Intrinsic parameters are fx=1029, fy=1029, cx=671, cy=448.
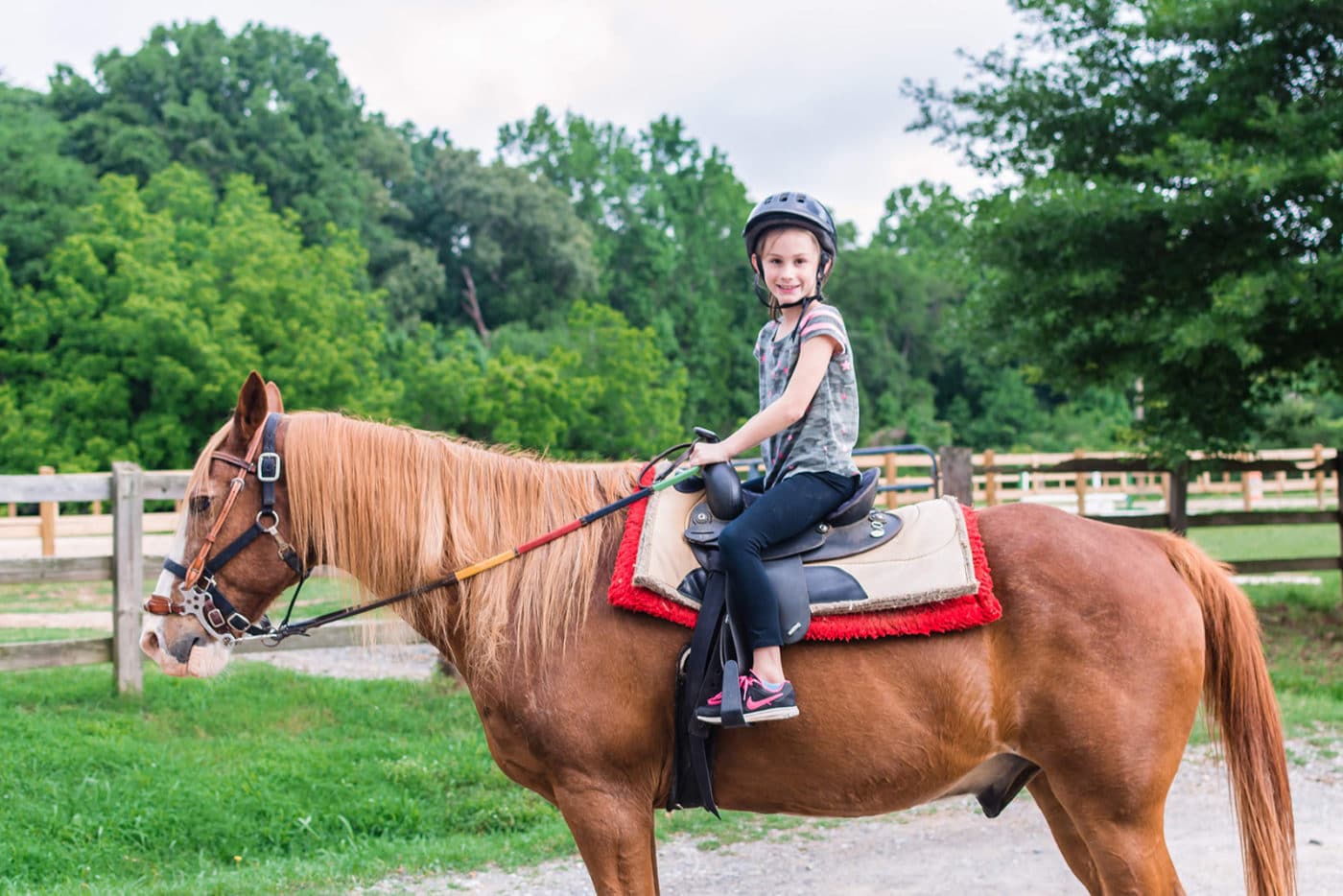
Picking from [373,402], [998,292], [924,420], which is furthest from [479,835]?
[924,420]

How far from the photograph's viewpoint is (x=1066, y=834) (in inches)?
142

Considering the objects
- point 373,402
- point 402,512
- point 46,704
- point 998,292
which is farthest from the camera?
point 373,402

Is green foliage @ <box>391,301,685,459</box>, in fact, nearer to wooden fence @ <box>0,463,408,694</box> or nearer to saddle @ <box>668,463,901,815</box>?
wooden fence @ <box>0,463,408,694</box>

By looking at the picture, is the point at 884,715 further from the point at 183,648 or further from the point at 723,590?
the point at 183,648

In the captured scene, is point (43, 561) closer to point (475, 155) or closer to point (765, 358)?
point (765, 358)

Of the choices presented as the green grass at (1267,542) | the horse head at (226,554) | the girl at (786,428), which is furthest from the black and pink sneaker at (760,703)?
the green grass at (1267,542)

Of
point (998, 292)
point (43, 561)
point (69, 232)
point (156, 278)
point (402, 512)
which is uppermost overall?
point (69, 232)

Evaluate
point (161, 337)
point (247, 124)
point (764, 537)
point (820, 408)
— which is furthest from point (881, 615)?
point (247, 124)

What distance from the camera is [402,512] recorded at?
11.2ft

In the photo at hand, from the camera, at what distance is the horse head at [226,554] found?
321 cm

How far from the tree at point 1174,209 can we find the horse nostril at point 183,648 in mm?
8322

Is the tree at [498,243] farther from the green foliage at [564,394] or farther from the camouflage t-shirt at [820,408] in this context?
the camouflage t-shirt at [820,408]

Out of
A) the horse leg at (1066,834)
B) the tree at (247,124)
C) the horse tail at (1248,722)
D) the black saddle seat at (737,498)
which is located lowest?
the horse leg at (1066,834)

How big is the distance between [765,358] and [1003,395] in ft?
170
